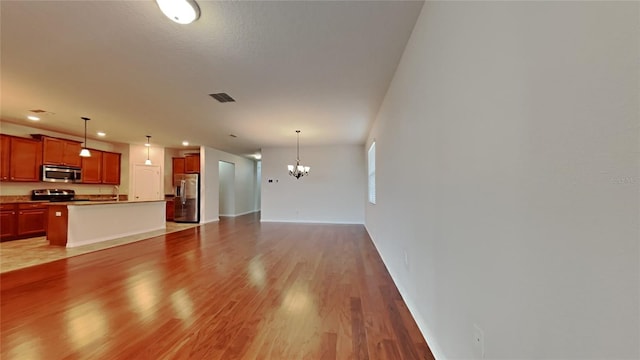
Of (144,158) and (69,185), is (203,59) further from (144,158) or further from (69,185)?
(144,158)

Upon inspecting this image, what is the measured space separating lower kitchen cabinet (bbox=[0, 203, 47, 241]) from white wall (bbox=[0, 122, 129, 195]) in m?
0.41

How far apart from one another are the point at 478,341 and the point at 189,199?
8.52 meters

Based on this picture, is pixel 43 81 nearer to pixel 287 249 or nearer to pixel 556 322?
pixel 287 249

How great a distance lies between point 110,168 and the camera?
7.36 meters

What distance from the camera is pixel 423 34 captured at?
196cm

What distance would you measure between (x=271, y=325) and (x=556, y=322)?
74.8 inches

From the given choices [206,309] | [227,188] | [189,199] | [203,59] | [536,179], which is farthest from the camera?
[227,188]

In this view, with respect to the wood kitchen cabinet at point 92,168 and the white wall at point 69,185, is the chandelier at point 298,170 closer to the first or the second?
the white wall at point 69,185

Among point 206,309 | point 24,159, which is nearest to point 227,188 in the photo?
point 24,159

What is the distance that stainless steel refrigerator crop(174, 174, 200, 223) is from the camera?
26.7 feet

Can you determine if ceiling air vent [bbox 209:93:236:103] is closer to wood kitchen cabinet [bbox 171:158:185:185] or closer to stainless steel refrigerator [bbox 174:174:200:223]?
stainless steel refrigerator [bbox 174:174:200:223]

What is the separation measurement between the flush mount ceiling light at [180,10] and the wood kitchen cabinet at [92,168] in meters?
6.92

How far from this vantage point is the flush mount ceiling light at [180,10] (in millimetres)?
1833

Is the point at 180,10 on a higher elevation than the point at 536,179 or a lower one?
higher
